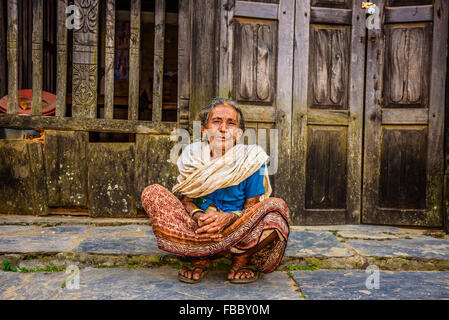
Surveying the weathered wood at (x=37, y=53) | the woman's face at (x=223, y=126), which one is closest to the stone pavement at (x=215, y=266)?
the woman's face at (x=223, y=126)

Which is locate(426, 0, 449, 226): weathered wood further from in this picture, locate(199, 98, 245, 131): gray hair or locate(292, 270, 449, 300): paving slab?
locate(199, 98, 245, 131): gray hair

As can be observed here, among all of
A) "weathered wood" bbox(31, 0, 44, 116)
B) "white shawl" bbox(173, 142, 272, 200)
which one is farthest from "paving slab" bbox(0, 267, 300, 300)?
"weathered wood" bbox(31, 0, 44, 116)

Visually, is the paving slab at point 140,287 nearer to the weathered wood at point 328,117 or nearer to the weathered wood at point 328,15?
the weathered wood at point 328,117

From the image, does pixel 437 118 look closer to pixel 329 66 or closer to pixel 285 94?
pixel 329 66

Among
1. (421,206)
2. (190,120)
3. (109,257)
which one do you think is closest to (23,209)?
(109,257)

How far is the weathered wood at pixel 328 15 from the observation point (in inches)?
132

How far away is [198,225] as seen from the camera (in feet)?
6.46

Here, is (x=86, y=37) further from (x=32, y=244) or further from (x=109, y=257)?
(x=109, y=257)

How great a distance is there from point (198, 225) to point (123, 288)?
1.83ft

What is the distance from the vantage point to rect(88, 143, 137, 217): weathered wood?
11.4ft

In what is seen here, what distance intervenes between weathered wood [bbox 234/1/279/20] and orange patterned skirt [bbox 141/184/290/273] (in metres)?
2.19

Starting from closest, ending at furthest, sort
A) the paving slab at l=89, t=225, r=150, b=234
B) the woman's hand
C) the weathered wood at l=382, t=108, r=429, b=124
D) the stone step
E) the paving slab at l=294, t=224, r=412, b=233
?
the woman's hand < the stone step < the paving slab at l=89, t=225, r=150, b=234 < the paving slab at l=294, t=224, r=412, b=233 < the weathered wood at l=382, t=108, r=429, b=124

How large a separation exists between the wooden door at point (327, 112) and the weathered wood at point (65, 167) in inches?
88.6

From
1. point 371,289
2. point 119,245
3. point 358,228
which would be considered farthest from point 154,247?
point 358,228
